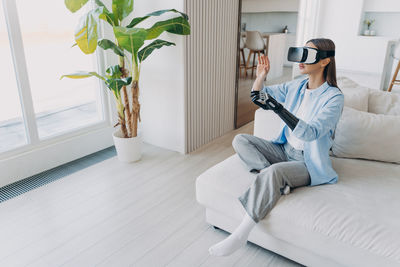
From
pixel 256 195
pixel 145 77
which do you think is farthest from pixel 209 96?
pixel 256 195

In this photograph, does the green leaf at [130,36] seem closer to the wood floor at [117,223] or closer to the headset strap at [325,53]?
the wood floor at [117,223]

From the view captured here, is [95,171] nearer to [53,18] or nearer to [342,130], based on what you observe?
[53,18]

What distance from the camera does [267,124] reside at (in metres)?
2.28

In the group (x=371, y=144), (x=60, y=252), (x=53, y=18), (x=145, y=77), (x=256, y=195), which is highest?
(x=53, y=18)

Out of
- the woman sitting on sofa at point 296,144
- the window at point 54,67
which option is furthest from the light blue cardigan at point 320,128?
the window at point 54,67

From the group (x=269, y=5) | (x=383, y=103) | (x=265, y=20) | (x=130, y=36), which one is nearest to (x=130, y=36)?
(x=130, y=36)

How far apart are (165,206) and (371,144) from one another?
4.47 ft

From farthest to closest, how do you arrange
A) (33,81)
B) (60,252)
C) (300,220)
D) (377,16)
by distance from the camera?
(377,16) → (33,81) → (60,252) → (300,220)

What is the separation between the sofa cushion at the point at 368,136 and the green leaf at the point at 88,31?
1717 millimetres

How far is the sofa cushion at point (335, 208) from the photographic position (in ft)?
4.50

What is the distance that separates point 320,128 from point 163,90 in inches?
67.9

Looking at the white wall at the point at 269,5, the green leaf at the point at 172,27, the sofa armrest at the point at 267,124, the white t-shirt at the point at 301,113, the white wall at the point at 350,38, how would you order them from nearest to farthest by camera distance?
the white t-shirt at the point at 301,113, the sofa armrest at the point at 267,124, the green leaf at the point at 172,27, the white wall at the point at 269,5, the white wall at the point at 350,38

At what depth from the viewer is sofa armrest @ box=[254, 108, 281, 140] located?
2245mm

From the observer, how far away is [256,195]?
62.5 inches
